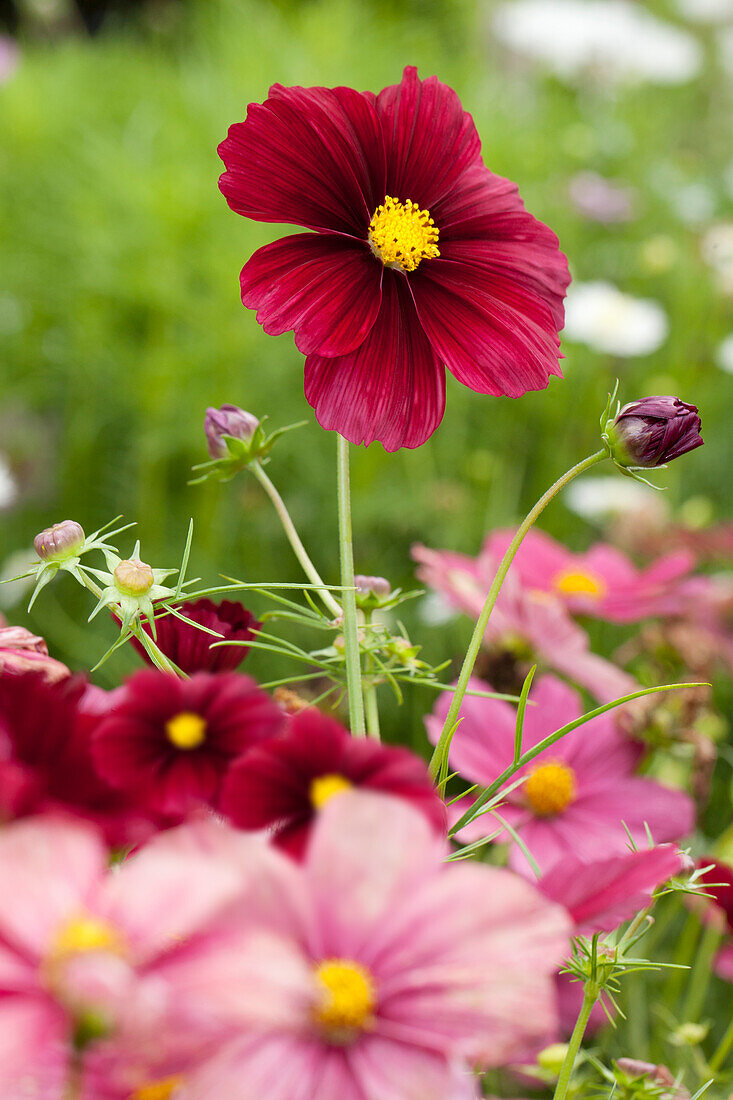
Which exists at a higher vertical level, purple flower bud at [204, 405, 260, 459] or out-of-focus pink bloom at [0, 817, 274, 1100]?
purple flower bud at [204, 405, 260, 459]

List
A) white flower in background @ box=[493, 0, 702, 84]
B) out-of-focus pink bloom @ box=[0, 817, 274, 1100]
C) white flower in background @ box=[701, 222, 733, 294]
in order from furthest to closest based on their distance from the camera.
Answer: white flower in background @ box=[493, 0, 702, 84] < white flower in background @ box=[701, 222, 733, 294] < out-of-focus pink bloom @ box=[0, 817, 274, 1100]

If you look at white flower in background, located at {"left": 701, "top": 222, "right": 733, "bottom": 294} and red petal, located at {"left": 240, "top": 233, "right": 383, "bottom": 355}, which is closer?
red petal, located at {"left": 240, "top": 233, "right": 383, "bottom": 355}

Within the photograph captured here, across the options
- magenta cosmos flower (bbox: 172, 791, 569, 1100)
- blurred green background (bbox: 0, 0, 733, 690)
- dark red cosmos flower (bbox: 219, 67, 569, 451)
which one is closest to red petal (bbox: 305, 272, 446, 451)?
dark red cosmos flower (bbox: 219, 67, 569, 451)

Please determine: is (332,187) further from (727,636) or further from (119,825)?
(727,636)

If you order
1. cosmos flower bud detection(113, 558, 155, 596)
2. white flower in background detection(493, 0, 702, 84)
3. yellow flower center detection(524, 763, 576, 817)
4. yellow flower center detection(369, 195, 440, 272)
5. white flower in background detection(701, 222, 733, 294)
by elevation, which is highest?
white flower in background detection(493, 0, 702, 84)

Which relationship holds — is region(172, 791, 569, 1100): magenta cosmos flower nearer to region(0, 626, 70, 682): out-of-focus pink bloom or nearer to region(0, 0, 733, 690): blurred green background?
region(0, 626, 70, 682): out-of-focus pink bloom

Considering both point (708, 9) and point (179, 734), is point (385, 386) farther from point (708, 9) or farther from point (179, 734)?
point (708, 9)

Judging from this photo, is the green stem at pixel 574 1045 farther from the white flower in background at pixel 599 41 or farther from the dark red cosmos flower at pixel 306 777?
the white flower in background at pixel 599 41

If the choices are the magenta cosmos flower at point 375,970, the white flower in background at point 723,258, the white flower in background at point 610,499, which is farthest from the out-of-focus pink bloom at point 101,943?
the white flower in background at point 723,258
